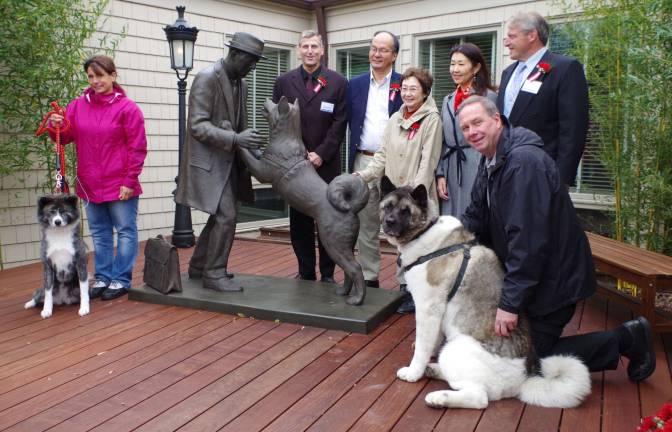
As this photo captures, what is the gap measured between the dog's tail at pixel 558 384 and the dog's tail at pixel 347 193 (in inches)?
67.0

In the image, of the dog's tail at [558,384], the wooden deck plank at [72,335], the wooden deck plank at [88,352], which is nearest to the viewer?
the dog's tail at [558,384]

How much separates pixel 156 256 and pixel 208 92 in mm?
1304

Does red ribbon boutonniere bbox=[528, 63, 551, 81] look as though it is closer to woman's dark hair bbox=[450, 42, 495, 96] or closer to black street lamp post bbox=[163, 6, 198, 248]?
woman's dark hair bbox=[450, 42, 495, 96]

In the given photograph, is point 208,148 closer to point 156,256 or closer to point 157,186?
point 156,256

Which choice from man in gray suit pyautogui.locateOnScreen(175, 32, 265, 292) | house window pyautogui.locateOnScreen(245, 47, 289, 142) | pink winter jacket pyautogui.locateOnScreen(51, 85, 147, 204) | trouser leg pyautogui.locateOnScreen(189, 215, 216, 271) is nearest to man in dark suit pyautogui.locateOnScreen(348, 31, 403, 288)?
man in gray suit pyautogui.locateOnScreen(175, 32, 265, 292)

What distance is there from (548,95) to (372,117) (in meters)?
1.41

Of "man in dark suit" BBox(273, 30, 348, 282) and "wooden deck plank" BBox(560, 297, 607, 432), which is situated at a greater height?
"man in dark suit" BBox(273, 30, 348, 282)

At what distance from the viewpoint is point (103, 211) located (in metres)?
4.66

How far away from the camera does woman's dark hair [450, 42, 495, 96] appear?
13.1 ft

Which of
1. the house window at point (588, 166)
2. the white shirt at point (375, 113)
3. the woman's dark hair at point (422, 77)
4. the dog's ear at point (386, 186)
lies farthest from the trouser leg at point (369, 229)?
the house window at point (588, 166)

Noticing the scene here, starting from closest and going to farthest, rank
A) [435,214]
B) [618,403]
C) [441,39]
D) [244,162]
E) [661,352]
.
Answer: [618,403] → [435,214] → [661,352] → [244,162] → [441,39]

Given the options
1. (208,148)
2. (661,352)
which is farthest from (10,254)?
(661,352)

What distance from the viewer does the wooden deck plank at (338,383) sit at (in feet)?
8.66

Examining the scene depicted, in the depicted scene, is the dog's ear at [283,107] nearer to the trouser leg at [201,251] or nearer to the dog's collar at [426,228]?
the trouser leg at [201,251]
